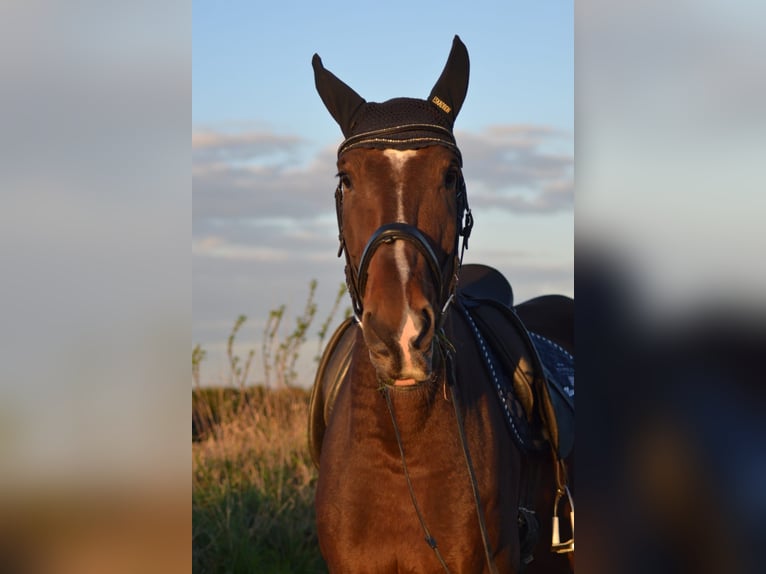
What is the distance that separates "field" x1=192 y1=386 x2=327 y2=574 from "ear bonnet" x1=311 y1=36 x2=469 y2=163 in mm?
4072

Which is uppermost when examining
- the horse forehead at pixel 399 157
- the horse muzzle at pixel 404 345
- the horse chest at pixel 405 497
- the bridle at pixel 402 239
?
the horse forehead at pixel 399 157

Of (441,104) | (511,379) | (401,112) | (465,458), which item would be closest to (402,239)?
→ (401,112)

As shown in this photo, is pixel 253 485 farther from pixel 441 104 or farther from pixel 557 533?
pixel 441 104

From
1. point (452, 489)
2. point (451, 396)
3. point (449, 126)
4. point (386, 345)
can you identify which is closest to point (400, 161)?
point (449, 126)

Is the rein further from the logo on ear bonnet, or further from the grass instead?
the grass

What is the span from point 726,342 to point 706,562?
193 millimetres

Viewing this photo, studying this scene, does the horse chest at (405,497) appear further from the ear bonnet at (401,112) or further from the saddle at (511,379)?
the ear bonnet at (401,112)

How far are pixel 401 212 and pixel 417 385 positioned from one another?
23.5 inches

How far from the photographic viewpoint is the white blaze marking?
276 centimetres

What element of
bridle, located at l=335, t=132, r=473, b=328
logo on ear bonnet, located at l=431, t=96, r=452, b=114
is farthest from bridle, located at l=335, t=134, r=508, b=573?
logo on ear bonnet, located at l=431, t=96, r=452, b=114

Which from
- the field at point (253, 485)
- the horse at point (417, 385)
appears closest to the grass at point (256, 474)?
the field at point (253, 485)

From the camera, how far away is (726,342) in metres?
0.71

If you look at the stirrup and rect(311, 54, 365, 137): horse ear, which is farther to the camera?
the stirrup

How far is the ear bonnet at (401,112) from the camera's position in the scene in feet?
10.6
